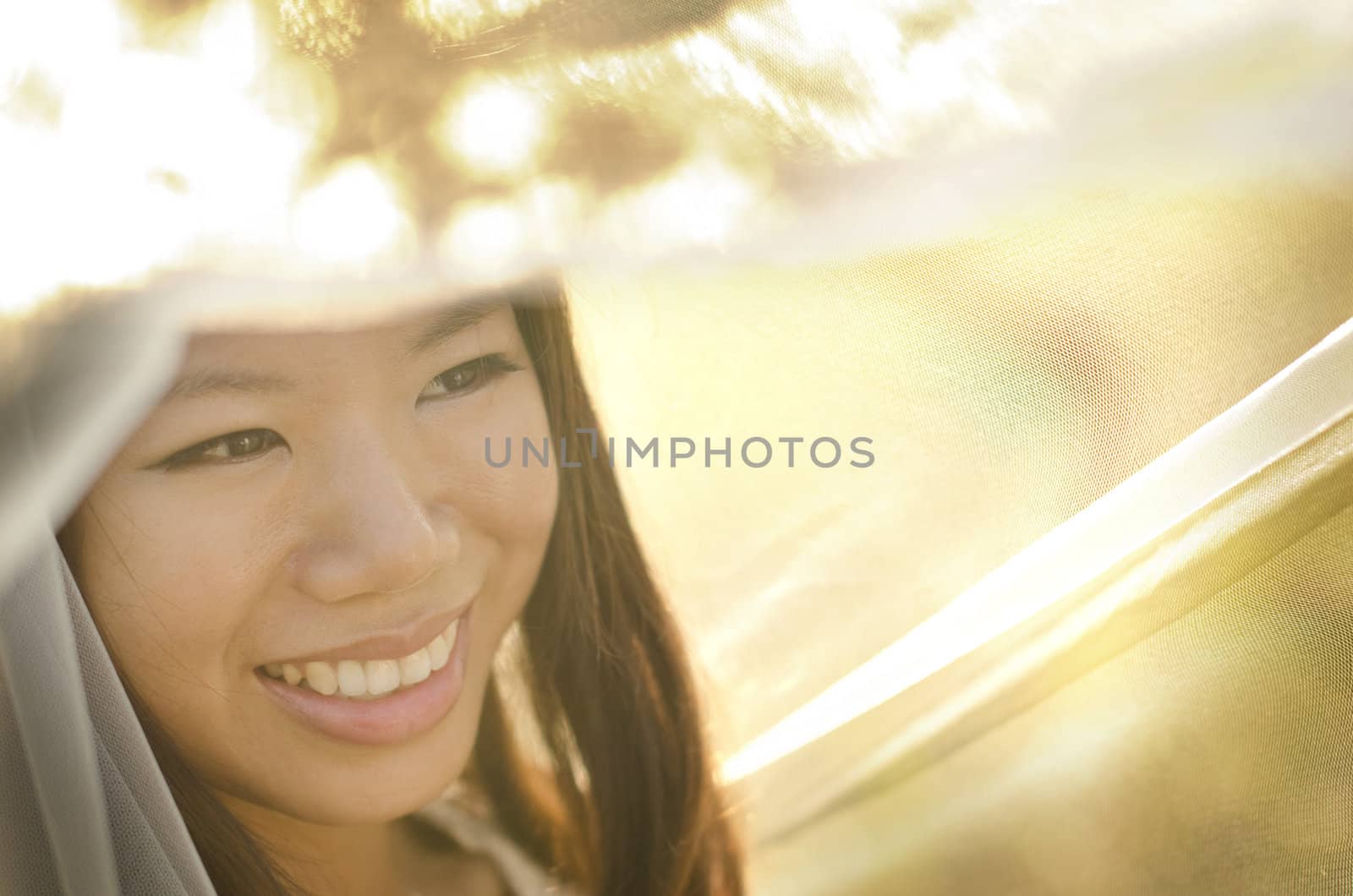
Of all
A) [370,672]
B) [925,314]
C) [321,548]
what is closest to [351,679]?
[370,672]

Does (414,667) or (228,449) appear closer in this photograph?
(228,449)

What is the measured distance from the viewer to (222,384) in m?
0.65

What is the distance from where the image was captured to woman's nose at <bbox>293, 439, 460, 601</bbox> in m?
0.70

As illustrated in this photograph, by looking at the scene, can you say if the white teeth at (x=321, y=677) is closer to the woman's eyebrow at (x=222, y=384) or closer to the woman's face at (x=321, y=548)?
the woman's face at (x=321, y=548)

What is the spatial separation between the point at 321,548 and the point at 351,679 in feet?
0.39

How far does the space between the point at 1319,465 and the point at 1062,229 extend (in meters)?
0.23

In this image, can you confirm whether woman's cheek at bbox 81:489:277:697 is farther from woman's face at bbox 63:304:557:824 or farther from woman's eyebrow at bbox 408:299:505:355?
woman's eyebrow at bbox 408:299:505:355

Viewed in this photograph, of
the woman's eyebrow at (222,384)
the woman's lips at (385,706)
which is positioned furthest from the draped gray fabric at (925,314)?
the woman's lips at (385,706)

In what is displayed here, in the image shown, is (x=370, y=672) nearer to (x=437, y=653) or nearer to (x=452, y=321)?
(x=437, y=653)

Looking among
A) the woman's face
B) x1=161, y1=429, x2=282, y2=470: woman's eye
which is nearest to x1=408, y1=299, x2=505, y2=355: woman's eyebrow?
the woman's face

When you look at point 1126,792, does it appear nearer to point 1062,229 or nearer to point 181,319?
point 1062,229

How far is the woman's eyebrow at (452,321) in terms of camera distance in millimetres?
726

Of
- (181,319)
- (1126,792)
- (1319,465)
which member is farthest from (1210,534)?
(181,319)

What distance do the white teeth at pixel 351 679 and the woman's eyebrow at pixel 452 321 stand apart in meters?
0.23
